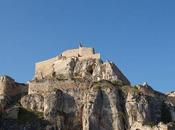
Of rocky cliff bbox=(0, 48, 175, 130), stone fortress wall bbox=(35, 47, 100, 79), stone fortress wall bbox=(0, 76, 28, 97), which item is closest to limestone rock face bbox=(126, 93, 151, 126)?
rocky cliff bbox=(0, 48, 175, 130)

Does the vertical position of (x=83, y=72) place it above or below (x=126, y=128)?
above

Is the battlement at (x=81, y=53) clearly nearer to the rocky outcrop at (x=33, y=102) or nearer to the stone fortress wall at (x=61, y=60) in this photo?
the stone fortress wall at (x=61, y=60)

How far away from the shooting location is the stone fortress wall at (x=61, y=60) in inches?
3944

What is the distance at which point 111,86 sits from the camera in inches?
3543

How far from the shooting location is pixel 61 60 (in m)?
101

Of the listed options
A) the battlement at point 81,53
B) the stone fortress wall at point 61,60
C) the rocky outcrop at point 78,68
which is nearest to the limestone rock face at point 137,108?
the rocky outcrop at point 78,68

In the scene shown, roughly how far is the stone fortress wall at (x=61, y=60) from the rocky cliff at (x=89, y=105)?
336 cm

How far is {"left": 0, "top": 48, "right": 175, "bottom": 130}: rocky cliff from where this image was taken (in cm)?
8463

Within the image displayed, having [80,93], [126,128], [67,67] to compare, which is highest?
[67,67]

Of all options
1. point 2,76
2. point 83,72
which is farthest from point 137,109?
point 2,76

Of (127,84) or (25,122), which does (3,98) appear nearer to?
(25,122)

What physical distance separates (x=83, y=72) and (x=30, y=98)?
11903 millimetres

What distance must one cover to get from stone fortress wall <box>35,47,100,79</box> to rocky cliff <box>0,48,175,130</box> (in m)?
3.36

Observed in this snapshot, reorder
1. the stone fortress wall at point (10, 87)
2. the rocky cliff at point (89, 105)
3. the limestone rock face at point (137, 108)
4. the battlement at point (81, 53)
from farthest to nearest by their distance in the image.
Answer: the battlement at point (81, 53)
the stone fortress wall at point (10, 87)
the limestone rock face at point (137, 108)
the rocky cliff at point (89, 105)
